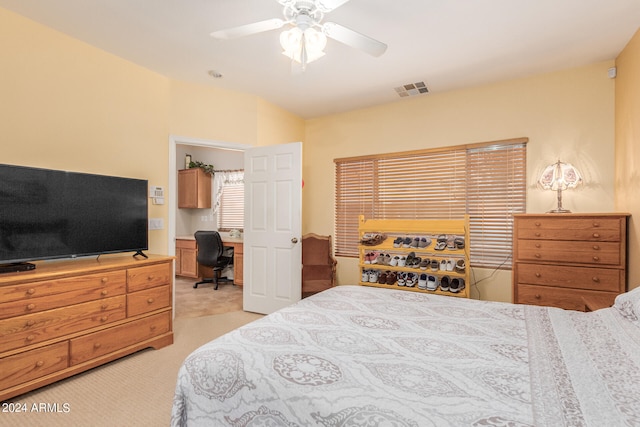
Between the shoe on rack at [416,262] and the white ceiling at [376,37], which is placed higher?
the white ceiling at [376,37]

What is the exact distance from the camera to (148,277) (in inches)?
107

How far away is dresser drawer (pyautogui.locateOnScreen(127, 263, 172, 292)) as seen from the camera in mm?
2600

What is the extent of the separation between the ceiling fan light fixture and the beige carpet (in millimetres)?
2444

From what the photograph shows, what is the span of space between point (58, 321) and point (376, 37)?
3.29 meters

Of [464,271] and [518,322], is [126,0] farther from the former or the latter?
[464,271]

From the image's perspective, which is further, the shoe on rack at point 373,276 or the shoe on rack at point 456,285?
the shoe on rack at point 373,276

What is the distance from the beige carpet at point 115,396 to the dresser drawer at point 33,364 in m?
0.15

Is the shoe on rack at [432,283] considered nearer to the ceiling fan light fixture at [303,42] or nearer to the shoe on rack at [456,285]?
the shoe on rack at [456,285]

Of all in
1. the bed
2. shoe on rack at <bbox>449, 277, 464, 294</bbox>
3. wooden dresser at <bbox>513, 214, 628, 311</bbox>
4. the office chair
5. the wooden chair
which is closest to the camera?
the bed

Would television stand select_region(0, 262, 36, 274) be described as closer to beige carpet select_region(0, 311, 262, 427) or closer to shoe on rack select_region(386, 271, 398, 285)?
beige carpet select_region(0, 311, 262, 427)

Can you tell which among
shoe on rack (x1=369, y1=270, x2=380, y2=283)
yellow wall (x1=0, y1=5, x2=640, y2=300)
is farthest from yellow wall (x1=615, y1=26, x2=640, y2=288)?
shoe on rack (x1=369, y1=270, x2=380, y2=283)

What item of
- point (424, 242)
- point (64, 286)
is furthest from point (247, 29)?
point (424, 242)

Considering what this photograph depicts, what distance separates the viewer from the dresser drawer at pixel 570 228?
2523 millimetres

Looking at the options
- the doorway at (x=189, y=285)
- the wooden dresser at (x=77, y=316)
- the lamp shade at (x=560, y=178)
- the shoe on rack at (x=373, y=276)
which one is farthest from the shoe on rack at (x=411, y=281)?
the wooden dresser at (x=77, y=316)
